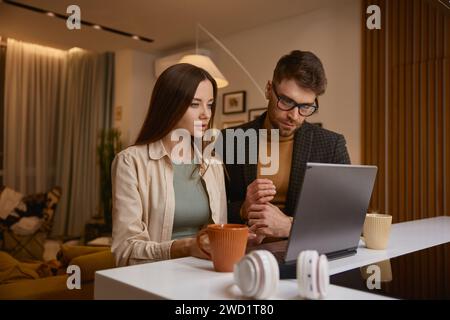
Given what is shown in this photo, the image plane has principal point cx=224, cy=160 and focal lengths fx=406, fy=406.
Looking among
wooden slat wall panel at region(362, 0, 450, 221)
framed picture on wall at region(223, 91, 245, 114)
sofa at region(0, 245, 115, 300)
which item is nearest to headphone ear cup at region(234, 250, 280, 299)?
sofa at region(0, 245, 115, 300)

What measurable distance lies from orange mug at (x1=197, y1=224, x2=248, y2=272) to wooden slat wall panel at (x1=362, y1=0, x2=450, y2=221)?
10.2 feet

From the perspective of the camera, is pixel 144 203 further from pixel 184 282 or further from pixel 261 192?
pixel 184 282

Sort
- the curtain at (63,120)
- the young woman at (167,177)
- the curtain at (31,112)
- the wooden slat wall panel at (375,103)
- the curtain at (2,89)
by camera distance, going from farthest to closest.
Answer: the curtain at (63,120) < the curtain at (31,112) < the curtain at (2,89) < the wooden slat wall panel at (375,103) < the young woman at (167,177)

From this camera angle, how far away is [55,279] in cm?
213

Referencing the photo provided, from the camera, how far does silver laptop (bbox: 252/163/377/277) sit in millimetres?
859

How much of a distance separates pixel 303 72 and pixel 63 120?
5.76m

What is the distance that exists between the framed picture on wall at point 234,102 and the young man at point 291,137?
3.28m

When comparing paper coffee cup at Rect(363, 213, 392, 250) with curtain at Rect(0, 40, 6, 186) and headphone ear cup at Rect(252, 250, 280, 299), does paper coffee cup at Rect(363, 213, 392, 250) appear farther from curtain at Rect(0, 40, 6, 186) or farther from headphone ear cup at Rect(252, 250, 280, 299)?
curtain at Rect(0, 40, 6, 186)

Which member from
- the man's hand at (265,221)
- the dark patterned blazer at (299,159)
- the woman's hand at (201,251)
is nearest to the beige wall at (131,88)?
the dark patterned blazer at (299,159)

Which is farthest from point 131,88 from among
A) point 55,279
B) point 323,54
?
point 55,279

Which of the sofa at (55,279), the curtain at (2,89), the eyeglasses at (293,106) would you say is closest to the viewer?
the eyeglasses at (293,106)

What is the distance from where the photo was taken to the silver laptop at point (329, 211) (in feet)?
2.82

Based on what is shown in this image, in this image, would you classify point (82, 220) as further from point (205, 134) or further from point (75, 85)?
point (205, 134)

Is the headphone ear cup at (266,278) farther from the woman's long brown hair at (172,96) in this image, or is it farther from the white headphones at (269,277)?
the woman's long brown hair at (172,96)
